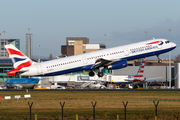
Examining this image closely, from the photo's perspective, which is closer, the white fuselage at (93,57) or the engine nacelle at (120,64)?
the white fuselage at (93,57)

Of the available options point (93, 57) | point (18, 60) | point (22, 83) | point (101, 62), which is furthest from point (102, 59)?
point (22, 83)

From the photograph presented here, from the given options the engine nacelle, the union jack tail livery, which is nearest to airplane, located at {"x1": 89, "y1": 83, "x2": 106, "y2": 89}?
the engine nacelle

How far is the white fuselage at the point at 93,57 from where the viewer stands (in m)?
72.4

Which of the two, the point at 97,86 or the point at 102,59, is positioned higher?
the point at 102,59

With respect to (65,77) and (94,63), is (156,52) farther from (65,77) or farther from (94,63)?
(65,77)

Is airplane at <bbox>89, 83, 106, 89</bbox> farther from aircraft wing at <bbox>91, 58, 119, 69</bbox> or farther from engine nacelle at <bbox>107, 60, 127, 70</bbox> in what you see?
engine nacelle at <bbox>107, 60, 127, 70</bbox>

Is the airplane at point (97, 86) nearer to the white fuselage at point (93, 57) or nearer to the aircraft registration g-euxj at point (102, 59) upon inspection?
the aircraft registration g-euxj at point (102, 59)

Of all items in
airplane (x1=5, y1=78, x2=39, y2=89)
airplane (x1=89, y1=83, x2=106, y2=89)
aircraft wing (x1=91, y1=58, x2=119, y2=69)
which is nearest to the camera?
aircraft wing (x1=91, y1=58, x2=119, y2=69)

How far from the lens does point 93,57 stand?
73.4 m

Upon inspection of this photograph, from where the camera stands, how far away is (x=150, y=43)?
73.1 metres

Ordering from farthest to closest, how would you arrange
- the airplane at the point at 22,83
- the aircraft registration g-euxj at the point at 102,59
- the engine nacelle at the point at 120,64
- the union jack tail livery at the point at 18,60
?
the airplane at the point at 22,83 → the union jack tail livery at the point at 18,60 → the engine nacelle at the point at 120,64 → the aircraft registration g-euxj at the point at 102,59

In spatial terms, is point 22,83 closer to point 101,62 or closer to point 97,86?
point 97,86

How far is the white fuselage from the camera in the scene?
72.4m

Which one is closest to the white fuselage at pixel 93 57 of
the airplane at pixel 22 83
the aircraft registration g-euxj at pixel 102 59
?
the aircraft registration g-euxj at pixel 102 59
